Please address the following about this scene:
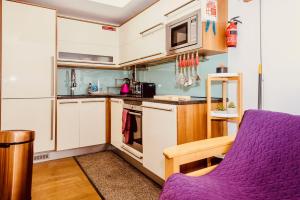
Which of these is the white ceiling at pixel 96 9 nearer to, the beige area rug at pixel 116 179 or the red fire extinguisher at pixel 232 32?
the red fire extinguisher at pixel 232 32

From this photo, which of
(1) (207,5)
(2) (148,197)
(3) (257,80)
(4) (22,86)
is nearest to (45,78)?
(4) (22,86)

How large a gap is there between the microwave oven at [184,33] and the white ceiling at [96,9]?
0.81m

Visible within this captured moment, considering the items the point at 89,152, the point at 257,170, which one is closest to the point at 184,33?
the point at 257,170

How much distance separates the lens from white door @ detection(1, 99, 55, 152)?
8.24ft

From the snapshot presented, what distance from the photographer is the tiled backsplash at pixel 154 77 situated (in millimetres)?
2232

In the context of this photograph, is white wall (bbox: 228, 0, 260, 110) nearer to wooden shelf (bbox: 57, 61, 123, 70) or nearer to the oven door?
the oven door

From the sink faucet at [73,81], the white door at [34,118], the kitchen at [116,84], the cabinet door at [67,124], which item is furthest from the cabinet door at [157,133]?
the sink faucet at [73,81]

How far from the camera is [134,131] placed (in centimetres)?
266

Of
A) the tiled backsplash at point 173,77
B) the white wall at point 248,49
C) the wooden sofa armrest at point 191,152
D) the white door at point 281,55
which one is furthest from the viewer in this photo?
the tiled backsplash at point 173,77

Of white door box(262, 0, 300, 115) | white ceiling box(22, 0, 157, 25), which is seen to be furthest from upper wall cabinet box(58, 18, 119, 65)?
white door box(262, 0, 300, 115)

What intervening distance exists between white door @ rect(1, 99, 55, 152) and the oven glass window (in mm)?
1848

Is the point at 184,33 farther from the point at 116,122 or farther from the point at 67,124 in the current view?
the point at 67,124

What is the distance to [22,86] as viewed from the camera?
258 centimetres

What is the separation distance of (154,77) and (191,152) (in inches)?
88.0
